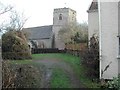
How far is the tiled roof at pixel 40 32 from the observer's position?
77.2 m

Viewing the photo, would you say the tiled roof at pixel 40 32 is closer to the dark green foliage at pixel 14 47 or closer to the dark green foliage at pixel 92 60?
the dark green foliage at pixel 14 47

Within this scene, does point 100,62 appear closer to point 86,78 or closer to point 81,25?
point 86,78

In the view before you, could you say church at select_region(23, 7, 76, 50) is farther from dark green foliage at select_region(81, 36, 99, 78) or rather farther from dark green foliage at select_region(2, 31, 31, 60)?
dark green foliage at select_region(81, 36, 99, 78)

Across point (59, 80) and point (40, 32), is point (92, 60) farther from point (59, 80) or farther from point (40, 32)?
point (40, 32)

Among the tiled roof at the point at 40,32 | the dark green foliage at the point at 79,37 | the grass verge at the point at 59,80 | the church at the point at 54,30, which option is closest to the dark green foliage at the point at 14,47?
the grass verge at the point at 59,80

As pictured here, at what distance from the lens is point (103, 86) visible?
19594mm

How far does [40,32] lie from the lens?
7894 centimetres

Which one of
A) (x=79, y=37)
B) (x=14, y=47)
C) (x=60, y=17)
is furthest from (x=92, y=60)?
(x=60, y=17)

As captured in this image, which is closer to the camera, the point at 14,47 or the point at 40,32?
the point at 14,47

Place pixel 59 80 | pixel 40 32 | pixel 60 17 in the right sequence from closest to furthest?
pixel 59 80 < pixel 60 17 < pixel 40 32

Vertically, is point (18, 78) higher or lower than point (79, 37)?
lower

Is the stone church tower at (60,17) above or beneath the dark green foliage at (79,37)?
above

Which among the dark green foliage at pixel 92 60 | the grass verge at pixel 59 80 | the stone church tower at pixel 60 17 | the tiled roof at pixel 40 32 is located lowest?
the grass verge at pixel 59 80

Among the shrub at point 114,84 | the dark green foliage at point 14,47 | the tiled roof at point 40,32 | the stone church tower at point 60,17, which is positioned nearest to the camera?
the shrub at point 114,84
